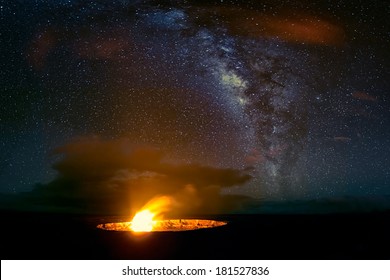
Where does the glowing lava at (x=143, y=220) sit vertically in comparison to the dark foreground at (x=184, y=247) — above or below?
above

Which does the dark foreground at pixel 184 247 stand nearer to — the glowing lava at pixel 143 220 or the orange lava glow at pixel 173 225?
the orange lava glow at pixel 173 225

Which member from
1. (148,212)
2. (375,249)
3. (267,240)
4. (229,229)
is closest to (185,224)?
Result: (148,212)

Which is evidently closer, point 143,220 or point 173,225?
point 173,225

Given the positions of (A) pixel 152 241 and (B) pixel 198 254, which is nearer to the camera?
(B) pixel 198 254

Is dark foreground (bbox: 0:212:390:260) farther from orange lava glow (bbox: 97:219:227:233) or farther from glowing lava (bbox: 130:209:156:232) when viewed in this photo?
glowing lava (bbox: 130:209:156:232)

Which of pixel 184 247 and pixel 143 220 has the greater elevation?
pixel 143 220

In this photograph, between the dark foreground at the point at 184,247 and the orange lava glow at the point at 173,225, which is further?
the orange lava glow at the point at 173,225

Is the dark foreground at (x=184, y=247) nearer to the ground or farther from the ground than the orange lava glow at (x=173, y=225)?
→ nearer to the ground

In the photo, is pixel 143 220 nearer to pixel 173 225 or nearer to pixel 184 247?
pixel 173 225

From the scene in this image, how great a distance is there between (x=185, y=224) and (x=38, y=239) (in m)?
11.5

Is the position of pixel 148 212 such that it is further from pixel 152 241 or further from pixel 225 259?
pixel 225 259

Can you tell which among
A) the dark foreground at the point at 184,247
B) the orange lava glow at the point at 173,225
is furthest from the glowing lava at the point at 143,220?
the dark foreground at the point at 184,247

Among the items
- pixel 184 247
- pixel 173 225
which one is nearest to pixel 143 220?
pixel 173 225

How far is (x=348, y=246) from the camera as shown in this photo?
2386 cm
